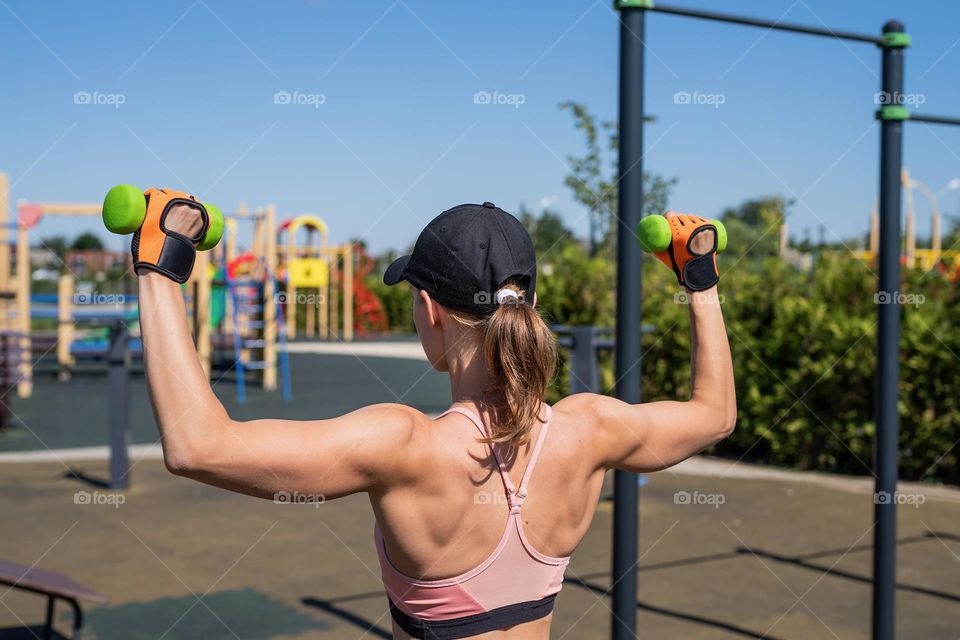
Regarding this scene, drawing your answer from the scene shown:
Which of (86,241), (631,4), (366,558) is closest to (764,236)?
(366,558)

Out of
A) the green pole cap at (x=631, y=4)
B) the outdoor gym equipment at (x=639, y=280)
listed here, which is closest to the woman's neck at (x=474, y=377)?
the outdoor gym equipment at (x=639, y=280)

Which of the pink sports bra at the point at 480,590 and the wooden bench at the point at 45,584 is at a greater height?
the pink sports bra at the point at 480,590

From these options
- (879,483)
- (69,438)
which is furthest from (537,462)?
(69,438)

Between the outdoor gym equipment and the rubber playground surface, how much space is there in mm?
1050

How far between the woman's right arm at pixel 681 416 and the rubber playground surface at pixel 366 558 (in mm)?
2762

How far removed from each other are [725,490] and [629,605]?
4799mm

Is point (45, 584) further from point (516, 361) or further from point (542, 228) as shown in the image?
point (542, 228)

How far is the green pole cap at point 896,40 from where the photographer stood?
3.56 metres

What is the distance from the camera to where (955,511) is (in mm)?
6598

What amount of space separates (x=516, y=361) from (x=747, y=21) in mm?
2339

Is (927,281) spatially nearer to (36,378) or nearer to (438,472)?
(438,472)

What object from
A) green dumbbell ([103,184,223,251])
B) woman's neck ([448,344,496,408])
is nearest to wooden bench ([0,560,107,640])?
woman's neck ([448,344,496,408])

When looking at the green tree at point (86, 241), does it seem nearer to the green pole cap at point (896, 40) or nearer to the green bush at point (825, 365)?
the green bush at point (825, 365)

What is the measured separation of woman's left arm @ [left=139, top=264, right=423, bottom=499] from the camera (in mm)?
1229
